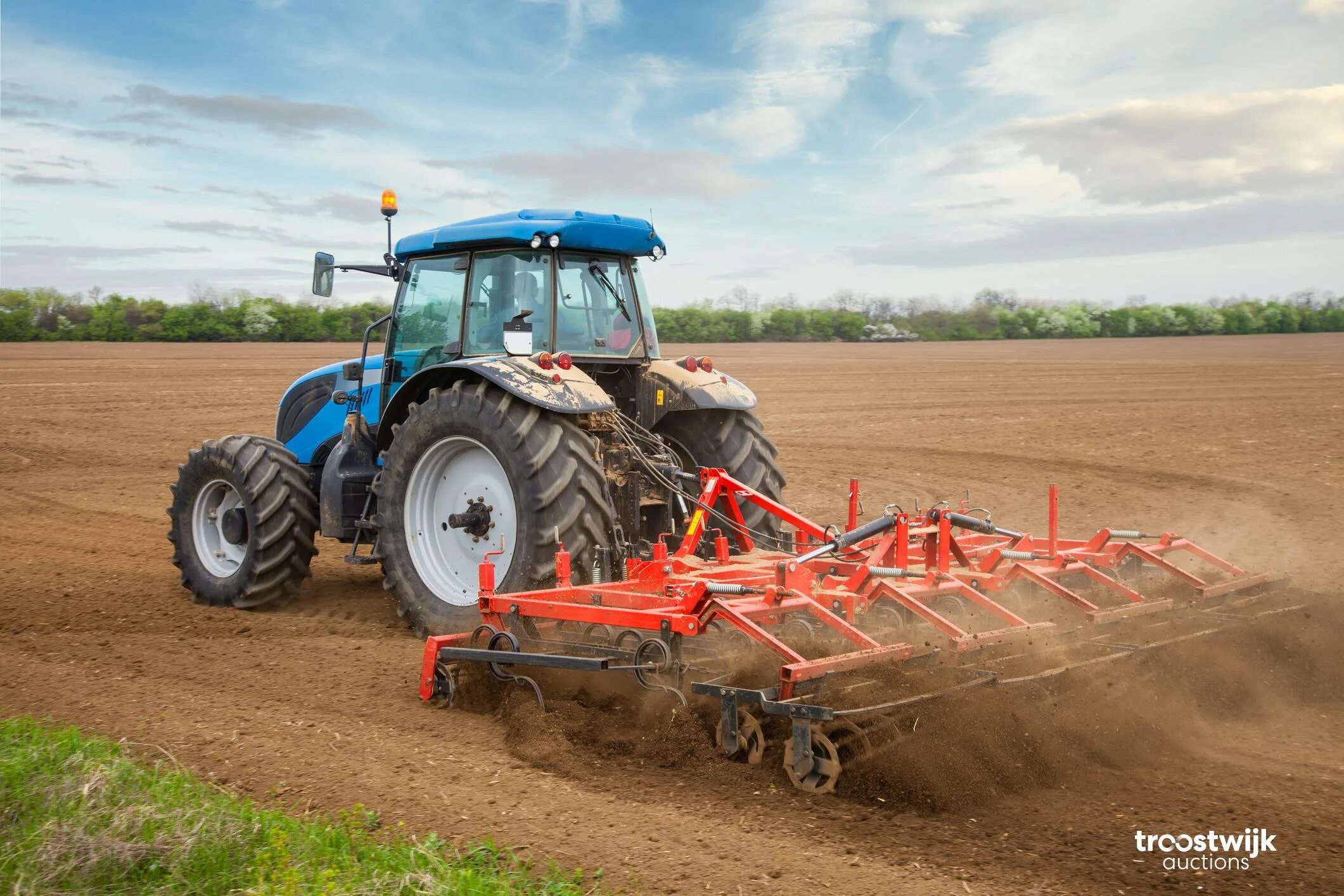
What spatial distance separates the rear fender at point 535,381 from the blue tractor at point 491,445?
0.01 metres

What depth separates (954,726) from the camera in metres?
4.34

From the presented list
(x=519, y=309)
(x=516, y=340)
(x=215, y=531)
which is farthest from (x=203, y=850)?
(x=215, y=531)

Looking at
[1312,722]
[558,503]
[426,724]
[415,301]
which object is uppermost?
[415,301]

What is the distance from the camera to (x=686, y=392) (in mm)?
6941

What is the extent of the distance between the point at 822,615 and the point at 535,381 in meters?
2.10

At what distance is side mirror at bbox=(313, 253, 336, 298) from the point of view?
720 cm

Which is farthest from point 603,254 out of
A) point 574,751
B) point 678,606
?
point 574,751

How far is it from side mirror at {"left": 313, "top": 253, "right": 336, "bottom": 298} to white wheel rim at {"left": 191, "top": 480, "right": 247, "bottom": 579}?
4.99ft

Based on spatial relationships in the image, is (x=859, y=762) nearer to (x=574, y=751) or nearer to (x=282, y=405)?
(x=574, y=751)

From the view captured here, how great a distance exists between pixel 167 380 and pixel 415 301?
66.1ft

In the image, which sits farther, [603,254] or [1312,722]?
[603,254]

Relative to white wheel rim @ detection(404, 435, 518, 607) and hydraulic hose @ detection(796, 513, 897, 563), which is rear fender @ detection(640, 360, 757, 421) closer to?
white wheel rim @ detection(404, 435, 518, 607)

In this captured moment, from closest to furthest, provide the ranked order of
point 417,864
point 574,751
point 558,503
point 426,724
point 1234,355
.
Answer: point 417,864 < point 574,751 < point 426,724 < point 558,503 < point 1234,355

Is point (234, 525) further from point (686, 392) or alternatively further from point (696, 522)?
point (696, 522)
